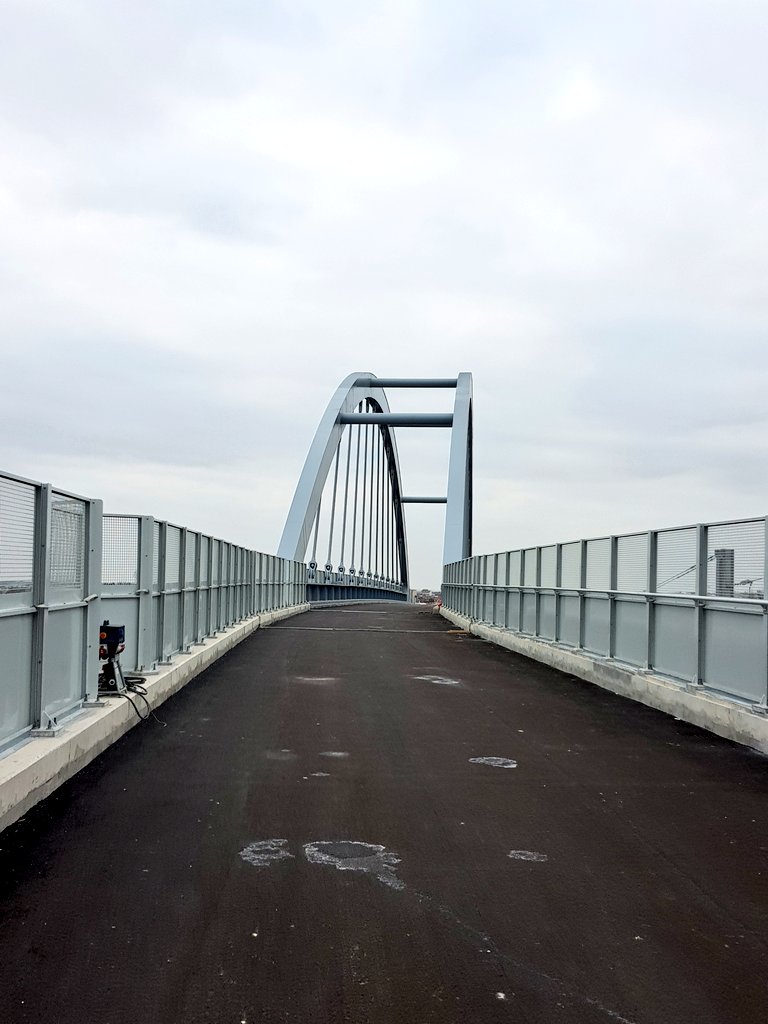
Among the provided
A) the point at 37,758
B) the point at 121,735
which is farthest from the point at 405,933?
the point at 121,735

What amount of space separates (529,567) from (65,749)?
14.3m

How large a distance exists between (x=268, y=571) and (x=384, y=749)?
69.4 feet

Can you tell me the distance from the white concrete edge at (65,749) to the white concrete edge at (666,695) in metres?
5.68

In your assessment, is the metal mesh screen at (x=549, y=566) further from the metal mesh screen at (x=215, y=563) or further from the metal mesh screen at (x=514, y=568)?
the metal mesh screen at (x=215, y=563)

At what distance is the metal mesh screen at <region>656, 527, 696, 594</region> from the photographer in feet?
36.5

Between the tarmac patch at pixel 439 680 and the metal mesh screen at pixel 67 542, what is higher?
the metal mesh screen at pixel 67 542

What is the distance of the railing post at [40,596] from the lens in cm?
714

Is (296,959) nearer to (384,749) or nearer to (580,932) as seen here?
(580,932)

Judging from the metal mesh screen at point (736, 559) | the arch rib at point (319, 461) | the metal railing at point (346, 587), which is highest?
the arch rib at point (319, 461)

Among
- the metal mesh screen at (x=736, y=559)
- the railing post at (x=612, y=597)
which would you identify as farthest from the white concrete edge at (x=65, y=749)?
the metal mesh screen at (x=736, y=559)

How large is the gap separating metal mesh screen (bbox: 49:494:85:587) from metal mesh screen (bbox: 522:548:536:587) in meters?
12.6

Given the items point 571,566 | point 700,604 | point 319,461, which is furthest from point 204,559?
point 319,461

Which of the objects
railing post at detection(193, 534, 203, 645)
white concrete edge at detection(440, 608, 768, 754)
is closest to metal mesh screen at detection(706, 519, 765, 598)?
white concrete edge at detection(440, 608, 768, 754)

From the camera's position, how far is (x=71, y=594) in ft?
27.2
